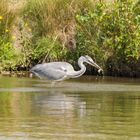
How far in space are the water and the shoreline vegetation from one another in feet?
4.89

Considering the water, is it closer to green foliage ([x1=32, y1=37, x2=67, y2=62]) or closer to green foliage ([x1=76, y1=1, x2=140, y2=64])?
green foliage ([x1=76, y1=1, x2=140, y2=64])

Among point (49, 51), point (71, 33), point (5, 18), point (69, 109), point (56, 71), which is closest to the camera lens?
point (69, 109)

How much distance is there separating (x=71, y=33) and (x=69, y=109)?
813cm

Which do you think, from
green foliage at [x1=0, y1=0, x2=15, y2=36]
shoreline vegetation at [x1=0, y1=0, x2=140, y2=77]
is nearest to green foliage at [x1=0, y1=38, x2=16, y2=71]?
shoreline vegetation at [x1=0, y1=0, x2=140, y2=77]

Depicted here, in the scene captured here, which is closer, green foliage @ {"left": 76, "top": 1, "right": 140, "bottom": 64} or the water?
the water

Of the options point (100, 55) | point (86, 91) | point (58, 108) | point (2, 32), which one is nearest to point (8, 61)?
point (2, 32)

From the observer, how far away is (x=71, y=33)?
18531 mm

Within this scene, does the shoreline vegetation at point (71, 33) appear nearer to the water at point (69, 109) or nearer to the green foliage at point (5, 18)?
the green foliage at point (5, 18)

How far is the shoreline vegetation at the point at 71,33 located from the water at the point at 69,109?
4.89 feet

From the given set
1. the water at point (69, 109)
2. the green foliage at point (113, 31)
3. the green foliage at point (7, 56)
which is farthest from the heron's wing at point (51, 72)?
the green foliage at point (113, 31)

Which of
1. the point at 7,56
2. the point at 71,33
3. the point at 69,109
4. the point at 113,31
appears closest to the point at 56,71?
the point at 7,56

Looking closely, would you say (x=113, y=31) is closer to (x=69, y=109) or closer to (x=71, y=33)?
(x=71, y=33)

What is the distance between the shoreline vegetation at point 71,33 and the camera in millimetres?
17391

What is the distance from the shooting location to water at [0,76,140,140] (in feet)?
26.4
